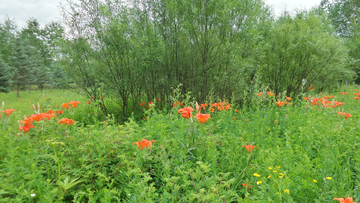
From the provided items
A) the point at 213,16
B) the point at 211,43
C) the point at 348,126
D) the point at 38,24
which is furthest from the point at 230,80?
the point at 38,24

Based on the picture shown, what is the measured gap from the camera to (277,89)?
6.77 m

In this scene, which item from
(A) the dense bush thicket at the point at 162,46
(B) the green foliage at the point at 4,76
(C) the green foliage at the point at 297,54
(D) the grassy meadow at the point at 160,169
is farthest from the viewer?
(B) the green foliage at the point at 4,76

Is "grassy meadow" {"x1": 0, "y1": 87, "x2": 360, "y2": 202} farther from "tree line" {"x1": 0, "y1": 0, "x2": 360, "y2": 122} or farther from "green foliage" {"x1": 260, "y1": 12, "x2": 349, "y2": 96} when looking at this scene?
"green foliage" {"x1": 260, "y1": 12, "x2": 349, "y2": 96}

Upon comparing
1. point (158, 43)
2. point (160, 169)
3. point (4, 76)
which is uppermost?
point (158, 43)

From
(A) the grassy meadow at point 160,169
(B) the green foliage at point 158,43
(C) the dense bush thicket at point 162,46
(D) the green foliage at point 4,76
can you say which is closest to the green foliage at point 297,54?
(C) the dense bush thicket at point 162,46

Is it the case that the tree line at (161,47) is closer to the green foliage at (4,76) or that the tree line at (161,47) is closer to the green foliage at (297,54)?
the green foliage at (297,54)

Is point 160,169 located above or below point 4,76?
below

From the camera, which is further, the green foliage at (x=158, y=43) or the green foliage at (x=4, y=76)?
the green foliage at (x=4, y=76)

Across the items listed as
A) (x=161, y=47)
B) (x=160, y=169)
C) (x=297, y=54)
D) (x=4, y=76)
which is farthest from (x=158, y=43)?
(x=4, y=76)

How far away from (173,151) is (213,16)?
3.85 meters

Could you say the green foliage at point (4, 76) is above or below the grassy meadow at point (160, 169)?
above

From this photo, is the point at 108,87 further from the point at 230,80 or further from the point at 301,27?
the point at 301,27

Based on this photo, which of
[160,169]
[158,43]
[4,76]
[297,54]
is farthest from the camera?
[4,76]

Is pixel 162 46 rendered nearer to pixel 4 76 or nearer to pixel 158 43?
pixel 158 43
